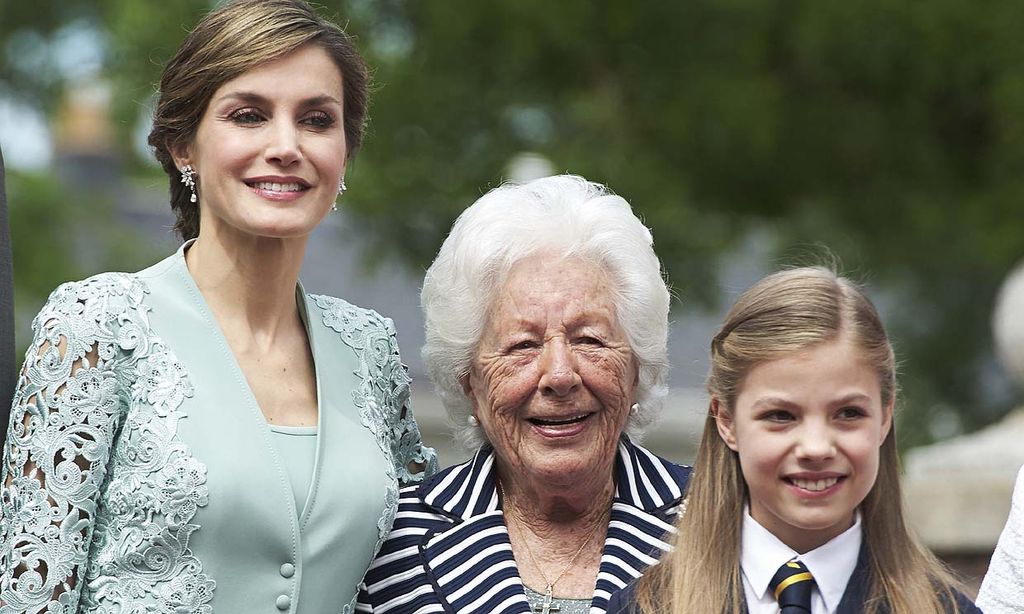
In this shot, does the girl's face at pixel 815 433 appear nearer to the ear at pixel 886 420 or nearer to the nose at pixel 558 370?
the ear at pixel 886 420

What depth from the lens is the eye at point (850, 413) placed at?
300cm

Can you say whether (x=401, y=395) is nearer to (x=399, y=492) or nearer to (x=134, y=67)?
(x=399, y=492)

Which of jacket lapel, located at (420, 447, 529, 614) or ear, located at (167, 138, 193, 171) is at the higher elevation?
ear, located at (167, 138, 193, 171)

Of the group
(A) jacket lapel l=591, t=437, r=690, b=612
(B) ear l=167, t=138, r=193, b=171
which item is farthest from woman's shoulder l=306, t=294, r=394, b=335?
(A) jacket lapel l=591, t=437, r=690, b=612

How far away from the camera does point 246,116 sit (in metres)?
3.40

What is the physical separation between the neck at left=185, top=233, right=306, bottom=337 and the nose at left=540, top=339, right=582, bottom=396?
1.94 feet

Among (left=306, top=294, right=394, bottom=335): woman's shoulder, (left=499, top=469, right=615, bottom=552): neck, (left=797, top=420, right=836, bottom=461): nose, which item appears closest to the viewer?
(left=797, top=420, right=836, bottom=461): nose

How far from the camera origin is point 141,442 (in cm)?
317

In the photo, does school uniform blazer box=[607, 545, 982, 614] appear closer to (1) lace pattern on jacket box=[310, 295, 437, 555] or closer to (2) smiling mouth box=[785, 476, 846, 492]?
(2) smiling mouth box=[785, 476, 846, 492]

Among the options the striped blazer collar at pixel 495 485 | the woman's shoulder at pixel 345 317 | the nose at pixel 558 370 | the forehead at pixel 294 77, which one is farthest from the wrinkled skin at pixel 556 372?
the forehead at pixel 294 77

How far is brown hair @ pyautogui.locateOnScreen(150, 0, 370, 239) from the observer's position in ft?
11.1

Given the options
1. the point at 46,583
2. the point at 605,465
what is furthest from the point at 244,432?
the point at 605,465

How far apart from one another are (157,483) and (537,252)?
0.94 metres

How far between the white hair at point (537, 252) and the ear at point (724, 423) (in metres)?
0.38
